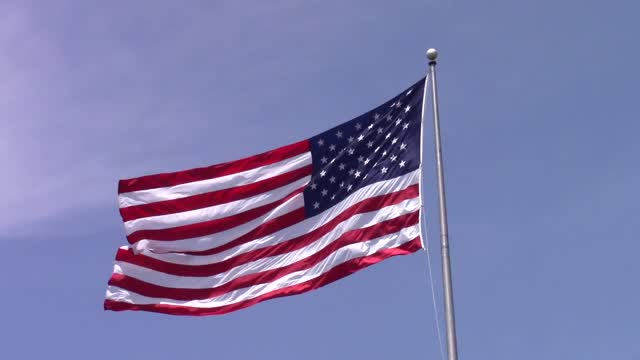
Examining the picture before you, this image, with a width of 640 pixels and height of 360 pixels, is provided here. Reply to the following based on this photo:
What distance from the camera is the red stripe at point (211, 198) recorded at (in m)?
21.6

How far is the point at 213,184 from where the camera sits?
21.8 m

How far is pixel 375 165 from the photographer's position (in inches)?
820

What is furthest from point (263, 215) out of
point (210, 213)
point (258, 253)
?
point (210, 213)

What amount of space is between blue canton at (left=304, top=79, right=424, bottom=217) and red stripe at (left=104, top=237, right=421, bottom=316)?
4.90ft

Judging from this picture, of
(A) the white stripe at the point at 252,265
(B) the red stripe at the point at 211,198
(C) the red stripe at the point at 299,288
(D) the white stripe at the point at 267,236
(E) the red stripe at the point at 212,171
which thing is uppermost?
(E) the red stripe at the point at 212,171

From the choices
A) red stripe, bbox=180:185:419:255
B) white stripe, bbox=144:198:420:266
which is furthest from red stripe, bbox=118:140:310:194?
white stripe, bbox=144:198:420:266

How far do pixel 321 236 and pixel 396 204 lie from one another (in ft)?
5.42

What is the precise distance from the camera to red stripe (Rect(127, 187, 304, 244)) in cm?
2153

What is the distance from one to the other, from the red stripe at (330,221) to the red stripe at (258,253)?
0.85ft

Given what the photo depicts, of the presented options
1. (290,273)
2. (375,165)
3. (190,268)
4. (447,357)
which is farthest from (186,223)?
(447,357)

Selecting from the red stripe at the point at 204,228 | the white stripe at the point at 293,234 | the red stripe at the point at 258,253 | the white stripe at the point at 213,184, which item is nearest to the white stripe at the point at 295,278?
the red stripe at the point at 258,253

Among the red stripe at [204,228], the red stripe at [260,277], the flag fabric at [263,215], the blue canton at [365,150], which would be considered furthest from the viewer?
the red stripe at [204,228]

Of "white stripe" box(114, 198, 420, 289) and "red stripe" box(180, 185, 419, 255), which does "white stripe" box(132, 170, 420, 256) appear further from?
"white stripe" box(114, 198, 420, 289)

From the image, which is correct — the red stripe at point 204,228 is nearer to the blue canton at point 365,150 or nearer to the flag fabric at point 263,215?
the flag fabric at point 263,215
